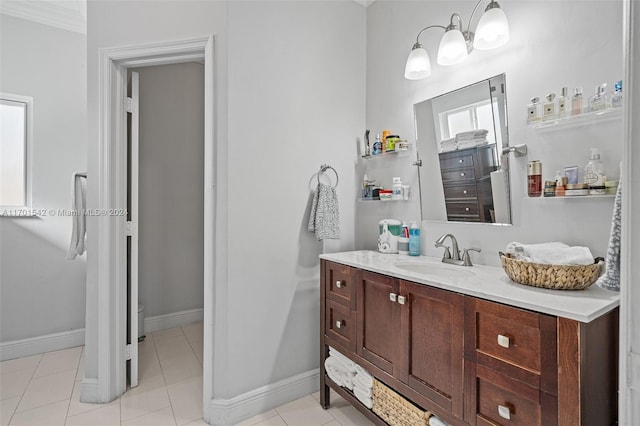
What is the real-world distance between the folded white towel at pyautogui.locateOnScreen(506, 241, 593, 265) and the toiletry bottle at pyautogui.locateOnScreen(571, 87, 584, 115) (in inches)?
21.4

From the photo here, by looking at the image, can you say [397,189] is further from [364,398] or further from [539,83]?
[364,398]

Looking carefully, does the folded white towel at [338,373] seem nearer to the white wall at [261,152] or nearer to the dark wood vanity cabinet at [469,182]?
the white wall at [261,152]

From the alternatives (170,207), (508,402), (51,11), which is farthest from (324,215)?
(51,11)

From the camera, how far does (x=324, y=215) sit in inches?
81.6

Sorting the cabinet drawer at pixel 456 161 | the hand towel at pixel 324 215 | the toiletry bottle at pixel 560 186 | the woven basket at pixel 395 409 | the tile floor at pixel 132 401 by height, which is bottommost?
the tile floor at pixel 132 401

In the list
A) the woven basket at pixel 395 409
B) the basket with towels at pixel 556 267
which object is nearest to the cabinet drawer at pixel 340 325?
the woven basket at pixel 395 409

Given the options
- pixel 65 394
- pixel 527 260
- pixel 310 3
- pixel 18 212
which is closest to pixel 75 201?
pixel 18 212

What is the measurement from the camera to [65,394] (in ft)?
6.87

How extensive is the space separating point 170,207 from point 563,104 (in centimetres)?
315

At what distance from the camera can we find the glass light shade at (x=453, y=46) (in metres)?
1.70

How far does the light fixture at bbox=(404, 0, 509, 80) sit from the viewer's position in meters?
1.50

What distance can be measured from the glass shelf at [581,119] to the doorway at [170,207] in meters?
2.91

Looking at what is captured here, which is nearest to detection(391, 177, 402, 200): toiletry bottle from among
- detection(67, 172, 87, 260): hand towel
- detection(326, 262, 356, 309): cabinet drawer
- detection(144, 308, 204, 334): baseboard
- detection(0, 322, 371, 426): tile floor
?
detection(326, 262, 356, 309): cabinet drawer

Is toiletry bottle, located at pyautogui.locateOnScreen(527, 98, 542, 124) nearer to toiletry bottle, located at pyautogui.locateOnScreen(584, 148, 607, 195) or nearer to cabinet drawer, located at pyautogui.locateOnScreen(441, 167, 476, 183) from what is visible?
toiletry bottle, located at pyautogui.locateOnScreen(584, 148, 607, 195)
